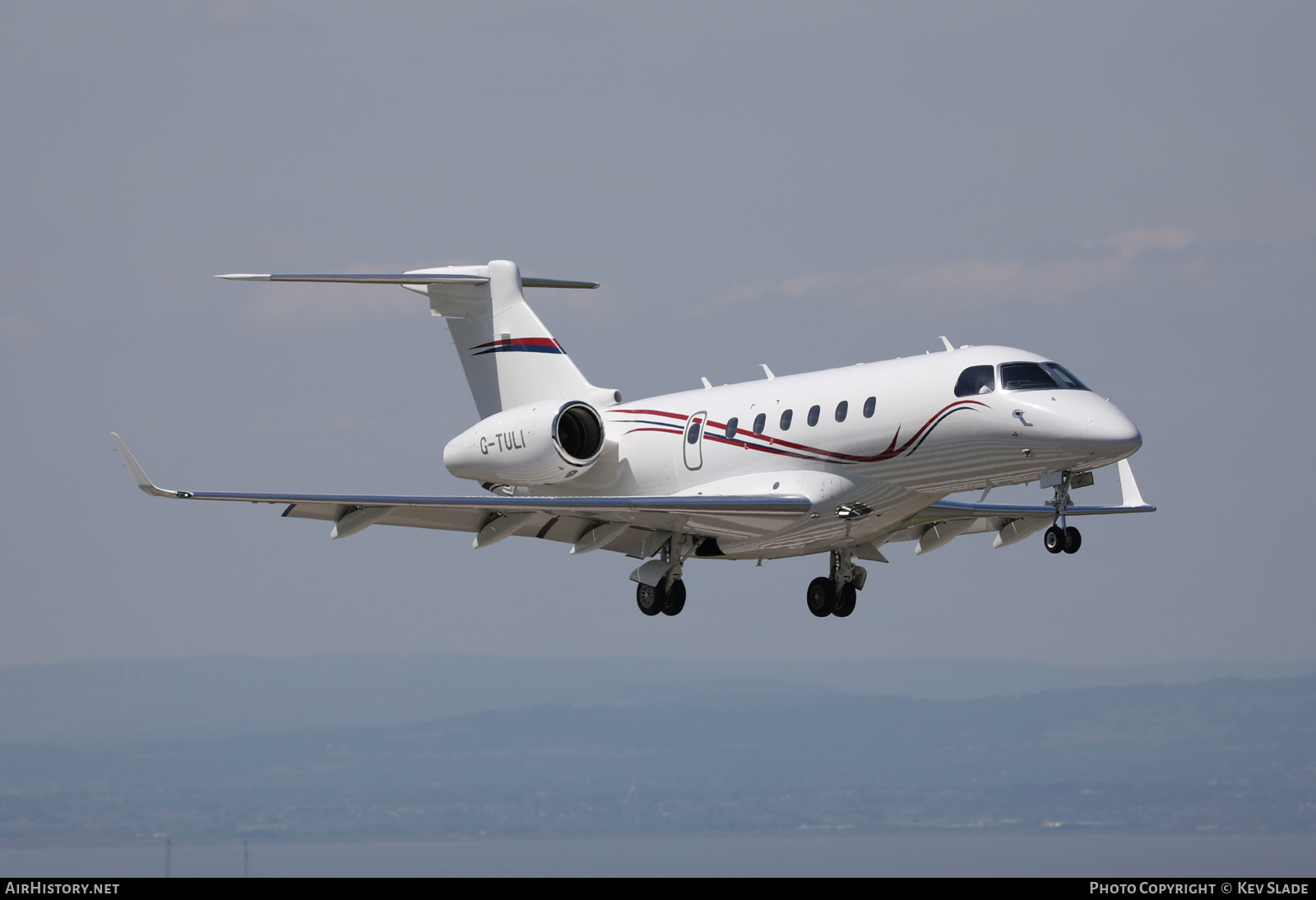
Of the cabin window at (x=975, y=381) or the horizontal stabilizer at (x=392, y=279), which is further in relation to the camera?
the horizontal stabilizer at (x=392, y=279)

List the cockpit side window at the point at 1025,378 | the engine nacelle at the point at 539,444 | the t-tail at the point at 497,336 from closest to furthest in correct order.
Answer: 1. the cockpit side window at the point at 1025,378
2. the engine nacelle at the point at 539,444
3. the t-tail at the point at 497,336

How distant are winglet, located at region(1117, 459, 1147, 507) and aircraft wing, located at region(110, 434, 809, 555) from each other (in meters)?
8.00

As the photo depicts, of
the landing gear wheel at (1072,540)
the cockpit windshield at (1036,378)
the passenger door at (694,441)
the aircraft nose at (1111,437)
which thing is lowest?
the landing gear wheel at (1072,540)

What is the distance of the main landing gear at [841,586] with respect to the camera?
88.1ft

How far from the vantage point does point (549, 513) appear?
2427cm

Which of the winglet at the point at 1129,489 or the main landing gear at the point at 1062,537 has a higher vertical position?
the winglet at the point at 1129,489

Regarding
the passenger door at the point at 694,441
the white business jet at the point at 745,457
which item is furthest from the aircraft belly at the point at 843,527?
the passenger door at the point at 694,441

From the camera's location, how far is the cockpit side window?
21.5 metres

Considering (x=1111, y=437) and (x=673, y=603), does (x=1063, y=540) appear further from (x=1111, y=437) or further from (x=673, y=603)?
(x=673, y=603)

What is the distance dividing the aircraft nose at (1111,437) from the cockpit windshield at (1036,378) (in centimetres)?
89

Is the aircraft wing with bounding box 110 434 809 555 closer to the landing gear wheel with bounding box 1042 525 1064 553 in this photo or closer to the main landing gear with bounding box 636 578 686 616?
the main landing gear with bounding box 636 578 686 616

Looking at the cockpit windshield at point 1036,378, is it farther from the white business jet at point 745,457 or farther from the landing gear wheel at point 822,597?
the landing gear wheel at point 822,597
